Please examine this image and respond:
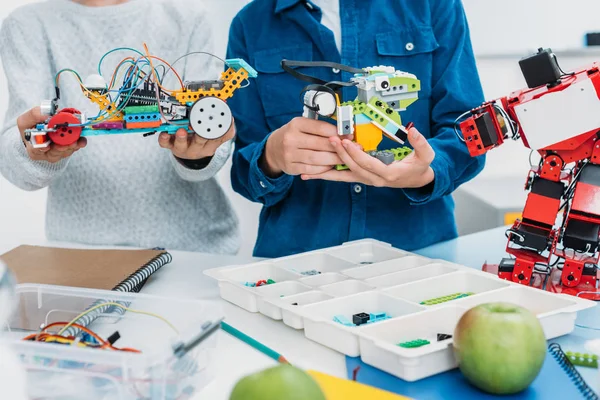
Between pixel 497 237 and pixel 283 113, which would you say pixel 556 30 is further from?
pixel 283 113

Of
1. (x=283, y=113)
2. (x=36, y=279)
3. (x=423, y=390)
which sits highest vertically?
(x=283, y=113)

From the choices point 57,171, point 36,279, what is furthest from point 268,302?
point 57,171

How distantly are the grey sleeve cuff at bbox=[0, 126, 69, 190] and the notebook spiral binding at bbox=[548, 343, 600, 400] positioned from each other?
1.05 m

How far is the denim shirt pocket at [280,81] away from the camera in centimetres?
149

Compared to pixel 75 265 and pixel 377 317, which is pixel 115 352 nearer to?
pixel 377 317

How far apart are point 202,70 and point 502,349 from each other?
0.97 metres

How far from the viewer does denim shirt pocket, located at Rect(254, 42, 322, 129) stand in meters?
1.49

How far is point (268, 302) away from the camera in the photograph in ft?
3.51

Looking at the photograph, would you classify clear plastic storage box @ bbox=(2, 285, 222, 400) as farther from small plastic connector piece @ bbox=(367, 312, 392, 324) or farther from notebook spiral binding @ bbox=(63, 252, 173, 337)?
small plastic connector piece @ bbox=(367, 312, 392, 324)

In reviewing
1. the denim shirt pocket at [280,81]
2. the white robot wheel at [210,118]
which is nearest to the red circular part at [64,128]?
the white robot wheel at [210,118]

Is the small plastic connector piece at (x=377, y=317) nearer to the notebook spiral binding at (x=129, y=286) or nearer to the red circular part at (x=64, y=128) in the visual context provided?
the notebook spiral binding at (x=129, y=286)

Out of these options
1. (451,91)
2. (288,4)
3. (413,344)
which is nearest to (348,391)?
(413,344)

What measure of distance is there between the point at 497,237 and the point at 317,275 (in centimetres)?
56

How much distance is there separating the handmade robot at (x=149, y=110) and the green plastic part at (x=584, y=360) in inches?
25.8
